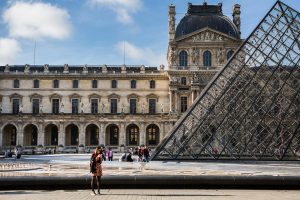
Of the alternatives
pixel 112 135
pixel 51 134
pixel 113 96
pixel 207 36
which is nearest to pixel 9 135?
pixel 51 134

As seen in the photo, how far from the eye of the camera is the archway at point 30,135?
48906mm

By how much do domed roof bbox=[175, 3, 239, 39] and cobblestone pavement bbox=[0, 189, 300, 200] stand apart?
3948 centimetres

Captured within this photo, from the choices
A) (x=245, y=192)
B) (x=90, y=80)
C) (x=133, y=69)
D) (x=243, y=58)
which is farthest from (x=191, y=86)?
(x=245, y=192)

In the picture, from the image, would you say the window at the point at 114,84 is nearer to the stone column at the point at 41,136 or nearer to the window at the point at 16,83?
the stone column at the point at 41,136

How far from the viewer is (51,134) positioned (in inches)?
1953

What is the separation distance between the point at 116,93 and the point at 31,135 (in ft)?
34.5

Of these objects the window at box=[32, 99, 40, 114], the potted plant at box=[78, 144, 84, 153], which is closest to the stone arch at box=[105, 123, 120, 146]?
the potted plant at box=[78, 144, 84, 153]

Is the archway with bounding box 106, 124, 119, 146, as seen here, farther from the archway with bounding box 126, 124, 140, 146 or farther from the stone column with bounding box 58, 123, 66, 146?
the stone column with bounding box 58, 123, 66, 146

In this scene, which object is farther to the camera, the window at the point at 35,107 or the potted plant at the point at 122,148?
the window at the point at 35,107

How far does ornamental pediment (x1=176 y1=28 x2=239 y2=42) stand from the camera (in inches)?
1872

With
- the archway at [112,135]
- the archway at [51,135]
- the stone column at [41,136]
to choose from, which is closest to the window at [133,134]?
the archway at [112,135]

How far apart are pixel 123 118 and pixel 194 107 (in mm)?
28460

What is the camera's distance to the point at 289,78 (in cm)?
1956

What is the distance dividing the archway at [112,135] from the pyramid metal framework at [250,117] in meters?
30.4
